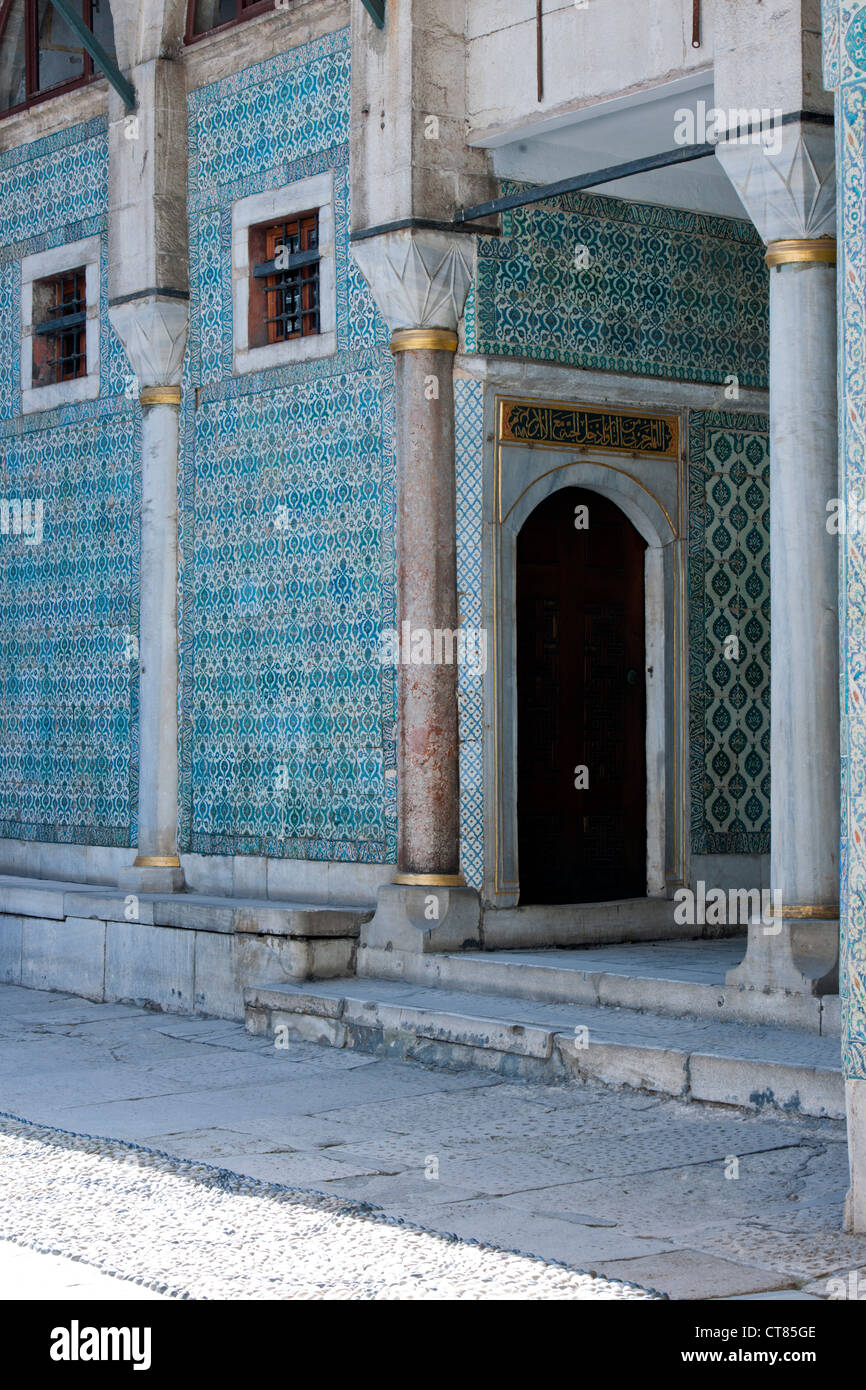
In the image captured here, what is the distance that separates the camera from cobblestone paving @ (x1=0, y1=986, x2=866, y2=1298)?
4812mm

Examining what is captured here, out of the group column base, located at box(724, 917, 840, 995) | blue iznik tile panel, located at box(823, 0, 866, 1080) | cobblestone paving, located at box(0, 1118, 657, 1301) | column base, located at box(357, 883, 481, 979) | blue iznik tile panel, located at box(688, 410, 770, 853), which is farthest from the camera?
blue iznik tile panel, located at box(688, 410, 770, 853)

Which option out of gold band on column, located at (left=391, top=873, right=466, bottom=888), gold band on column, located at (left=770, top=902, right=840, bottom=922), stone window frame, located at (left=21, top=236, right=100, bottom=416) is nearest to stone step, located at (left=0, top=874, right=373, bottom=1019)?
gold band on column, located at (left=391, top=873, right=466, bottom=888)

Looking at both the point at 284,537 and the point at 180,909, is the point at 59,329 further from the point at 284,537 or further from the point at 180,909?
the point at 180,909

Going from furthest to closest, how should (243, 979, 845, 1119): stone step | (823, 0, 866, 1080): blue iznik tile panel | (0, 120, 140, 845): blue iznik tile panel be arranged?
(0, 120, 140, 845): blue iznik tile panel → (243, 979, 845, 1119): stone step → (823, 0, 866, 1080): blue iznik tile panel

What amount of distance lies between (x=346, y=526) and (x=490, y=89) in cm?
219

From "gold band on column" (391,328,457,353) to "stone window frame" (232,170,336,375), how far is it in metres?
0.79

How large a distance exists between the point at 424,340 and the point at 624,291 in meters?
1.31

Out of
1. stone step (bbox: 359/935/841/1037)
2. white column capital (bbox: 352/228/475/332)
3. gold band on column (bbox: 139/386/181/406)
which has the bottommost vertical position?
stone step (bbox: 359/935/841/1037)

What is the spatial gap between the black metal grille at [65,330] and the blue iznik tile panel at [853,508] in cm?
726

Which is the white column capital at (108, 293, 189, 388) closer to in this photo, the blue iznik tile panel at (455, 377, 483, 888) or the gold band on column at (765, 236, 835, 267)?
the blue iznik tile panel at (455, 377, 483, 888)

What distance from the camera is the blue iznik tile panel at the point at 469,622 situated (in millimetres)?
9102

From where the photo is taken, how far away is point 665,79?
313 inches
